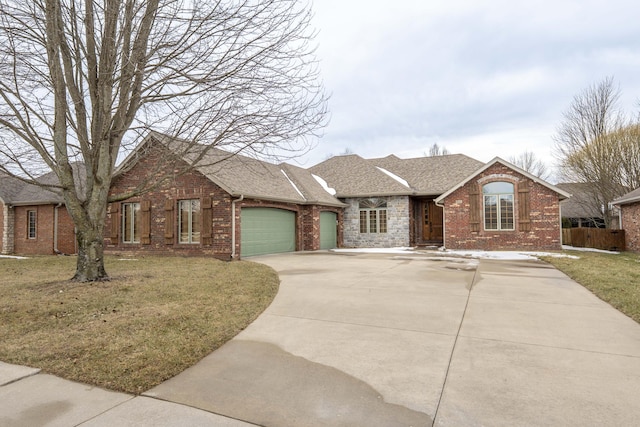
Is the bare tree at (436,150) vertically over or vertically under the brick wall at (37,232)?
over

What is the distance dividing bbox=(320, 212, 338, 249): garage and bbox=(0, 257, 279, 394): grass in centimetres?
1149

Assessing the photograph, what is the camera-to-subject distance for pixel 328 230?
2091 cm

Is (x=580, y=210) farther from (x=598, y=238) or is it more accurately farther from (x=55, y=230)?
(x=55, y=230)

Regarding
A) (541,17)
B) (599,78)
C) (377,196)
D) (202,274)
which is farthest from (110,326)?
(599,78)

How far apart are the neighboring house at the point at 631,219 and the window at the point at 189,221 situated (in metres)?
19.6

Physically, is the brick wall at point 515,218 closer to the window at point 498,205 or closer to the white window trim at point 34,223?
the window at point 498,205

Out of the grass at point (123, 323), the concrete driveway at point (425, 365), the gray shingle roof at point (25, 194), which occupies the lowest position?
the concrete driveway at point (425, 365)

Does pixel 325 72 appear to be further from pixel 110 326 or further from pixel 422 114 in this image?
pixel 422 114

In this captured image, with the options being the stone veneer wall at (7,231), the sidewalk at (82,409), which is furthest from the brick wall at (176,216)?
the sidewalk at (82,409)

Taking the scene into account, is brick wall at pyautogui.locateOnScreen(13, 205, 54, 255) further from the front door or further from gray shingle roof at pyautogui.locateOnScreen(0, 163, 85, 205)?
the front door

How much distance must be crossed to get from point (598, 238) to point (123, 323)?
74.3 ft

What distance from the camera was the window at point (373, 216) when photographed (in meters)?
21.5

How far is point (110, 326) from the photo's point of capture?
5.02m

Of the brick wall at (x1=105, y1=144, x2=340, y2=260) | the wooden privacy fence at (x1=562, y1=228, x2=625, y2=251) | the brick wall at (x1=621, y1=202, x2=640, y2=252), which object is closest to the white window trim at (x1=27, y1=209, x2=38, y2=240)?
the brick wall at (x1=105, y1=144, x2=340, y2=260)
